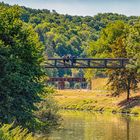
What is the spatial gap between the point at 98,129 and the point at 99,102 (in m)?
45.3

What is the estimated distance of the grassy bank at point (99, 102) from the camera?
111 metres

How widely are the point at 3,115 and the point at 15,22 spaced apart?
24.9ft

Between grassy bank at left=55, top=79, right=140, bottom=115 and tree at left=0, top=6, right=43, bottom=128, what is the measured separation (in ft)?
186

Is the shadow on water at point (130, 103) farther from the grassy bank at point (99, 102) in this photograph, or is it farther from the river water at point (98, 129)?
the river water at point (98, 129)

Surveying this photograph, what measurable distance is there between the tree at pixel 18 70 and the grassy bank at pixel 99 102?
56.8 meters

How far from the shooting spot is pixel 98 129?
2955 inches

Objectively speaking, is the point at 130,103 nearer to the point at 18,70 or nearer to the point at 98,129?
the point at 98,129

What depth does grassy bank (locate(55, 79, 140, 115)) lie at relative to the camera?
363 ft

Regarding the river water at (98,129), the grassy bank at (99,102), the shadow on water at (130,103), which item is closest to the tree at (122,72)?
the shadow on water at (130,103)

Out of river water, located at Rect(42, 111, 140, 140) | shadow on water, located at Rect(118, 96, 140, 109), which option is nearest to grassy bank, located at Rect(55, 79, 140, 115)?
shadow on water, located at Rect(118, 96, 140, 109)

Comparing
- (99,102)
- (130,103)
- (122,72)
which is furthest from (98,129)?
(99,102)

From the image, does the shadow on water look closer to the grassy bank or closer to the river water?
the grassy bank

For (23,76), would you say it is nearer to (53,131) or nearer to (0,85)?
(0,85)

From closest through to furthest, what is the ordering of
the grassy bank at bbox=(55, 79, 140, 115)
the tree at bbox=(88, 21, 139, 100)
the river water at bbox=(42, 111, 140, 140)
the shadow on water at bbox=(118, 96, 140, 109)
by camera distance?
the river water at bbox=(42, 111, 140, 140) → the grassy bank at bbox=(55, 79, 140, 115) → the shadow on water at bbox=(118, 96, 140, 109) → the tree at bbox=(88, 21, 139, 100)
